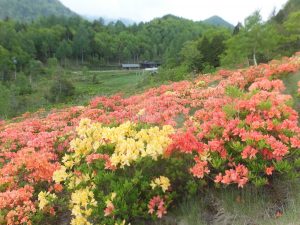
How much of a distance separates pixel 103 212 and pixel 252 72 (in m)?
8.36

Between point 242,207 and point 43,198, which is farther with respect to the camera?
point 43,198

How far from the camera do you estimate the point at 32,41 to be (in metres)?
120

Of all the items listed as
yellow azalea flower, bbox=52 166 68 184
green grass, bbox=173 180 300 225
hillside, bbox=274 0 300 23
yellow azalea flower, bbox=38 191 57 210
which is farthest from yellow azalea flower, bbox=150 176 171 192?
hillside, bbox=274 0 300 23

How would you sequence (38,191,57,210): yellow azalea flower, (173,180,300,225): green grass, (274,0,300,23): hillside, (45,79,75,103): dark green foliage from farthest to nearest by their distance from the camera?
1. (274,0,300,23): hillside
2. (45,79,75,103): dark green foliage
3. (38,191,57,210): yellow azalea flower
4. (173,180,300,225): green grass

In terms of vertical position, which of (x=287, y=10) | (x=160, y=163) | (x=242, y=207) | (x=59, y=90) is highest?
(x=287, y=10)

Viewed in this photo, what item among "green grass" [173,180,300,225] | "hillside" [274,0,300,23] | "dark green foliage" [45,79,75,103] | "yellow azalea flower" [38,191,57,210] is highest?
"hillside" [274,0,300,23]

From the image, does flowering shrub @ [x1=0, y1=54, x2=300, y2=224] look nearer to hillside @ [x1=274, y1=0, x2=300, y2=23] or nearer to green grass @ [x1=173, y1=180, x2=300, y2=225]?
green grass @ [x1=173, y1=180, x2=300, y2=225]

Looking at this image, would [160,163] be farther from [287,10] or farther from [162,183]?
[287,10]

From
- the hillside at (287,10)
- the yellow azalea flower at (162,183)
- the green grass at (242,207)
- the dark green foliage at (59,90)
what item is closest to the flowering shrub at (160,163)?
the yellow azalea flower at (162,183)

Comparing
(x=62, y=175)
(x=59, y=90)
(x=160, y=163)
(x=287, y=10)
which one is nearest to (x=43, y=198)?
(x=62, y=175)

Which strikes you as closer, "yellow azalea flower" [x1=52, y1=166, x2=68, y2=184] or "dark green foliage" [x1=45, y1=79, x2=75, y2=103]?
"yellow azalea flower" [x1=52, y1=166, x2=68, y2=184]

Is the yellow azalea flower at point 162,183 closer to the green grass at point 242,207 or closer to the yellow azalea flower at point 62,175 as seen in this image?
the green grass at point 242,207

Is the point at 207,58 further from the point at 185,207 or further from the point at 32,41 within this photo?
the point at 32,41

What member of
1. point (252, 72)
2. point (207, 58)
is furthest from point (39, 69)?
point (252, 72)
